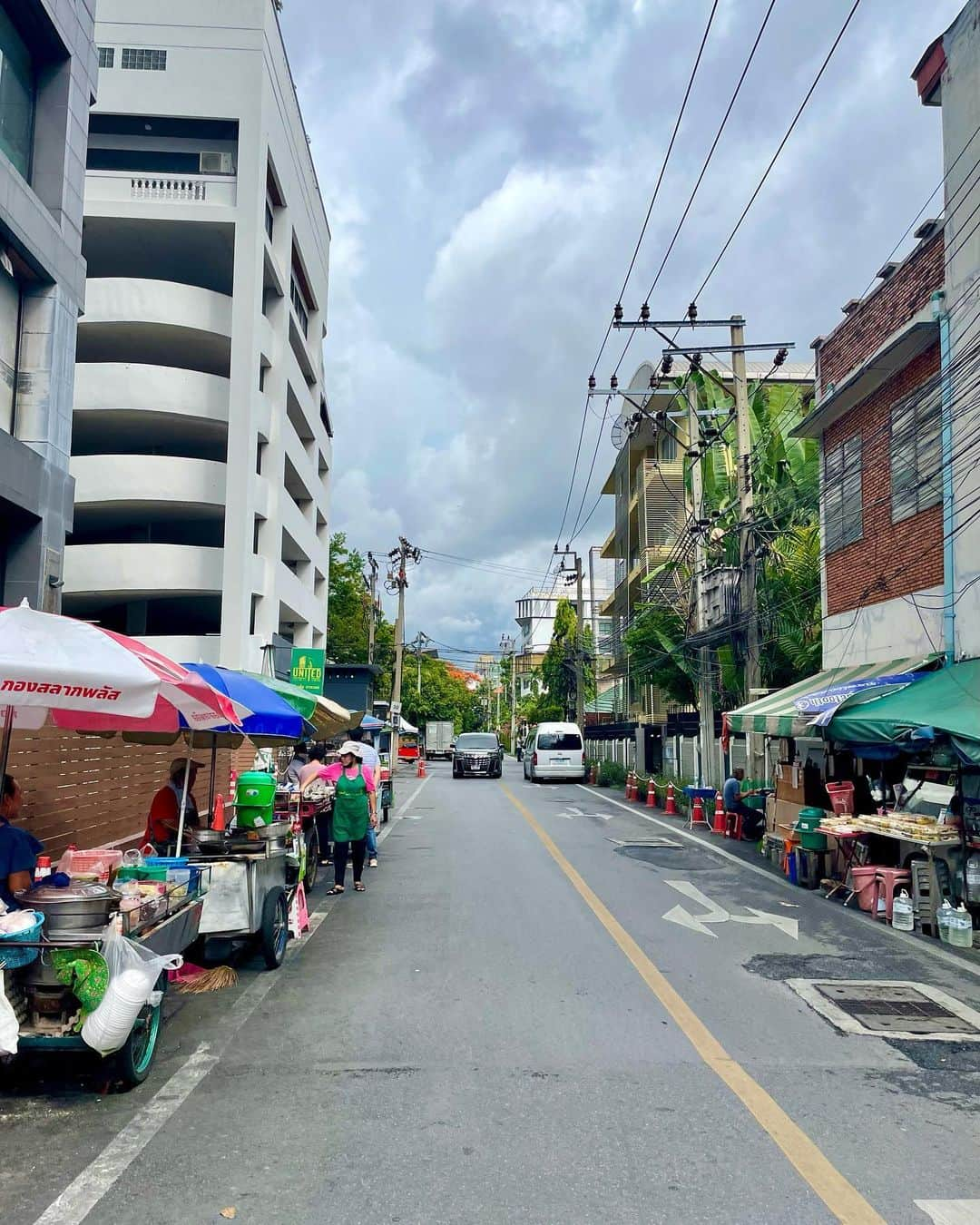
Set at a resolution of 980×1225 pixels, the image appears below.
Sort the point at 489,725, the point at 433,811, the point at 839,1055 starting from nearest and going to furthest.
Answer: the point at 839,1055 < the point at 433,811 < the point at 489,725

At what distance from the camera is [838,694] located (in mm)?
13961

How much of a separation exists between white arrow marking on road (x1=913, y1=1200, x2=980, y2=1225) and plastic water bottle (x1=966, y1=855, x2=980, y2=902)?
674cm

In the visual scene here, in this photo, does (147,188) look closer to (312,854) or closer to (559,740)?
(312,854)

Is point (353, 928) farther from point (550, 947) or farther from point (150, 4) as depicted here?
point (150, 4)

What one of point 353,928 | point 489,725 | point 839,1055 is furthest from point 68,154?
point 489,725

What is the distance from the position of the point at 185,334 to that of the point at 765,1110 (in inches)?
1041

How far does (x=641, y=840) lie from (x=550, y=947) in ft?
33.3

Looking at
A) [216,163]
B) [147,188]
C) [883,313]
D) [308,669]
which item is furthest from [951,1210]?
[216,163]

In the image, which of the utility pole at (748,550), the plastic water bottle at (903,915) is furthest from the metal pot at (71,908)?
the utility pole at (748,550)

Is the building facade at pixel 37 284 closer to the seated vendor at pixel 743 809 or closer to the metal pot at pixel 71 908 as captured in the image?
the metal pot at pixel 71 908

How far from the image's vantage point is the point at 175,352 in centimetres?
2978

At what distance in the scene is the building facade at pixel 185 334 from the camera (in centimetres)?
2708

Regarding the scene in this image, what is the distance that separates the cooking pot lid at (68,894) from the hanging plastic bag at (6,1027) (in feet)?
1.84

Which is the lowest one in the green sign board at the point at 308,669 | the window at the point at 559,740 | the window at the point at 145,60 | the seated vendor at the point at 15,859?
the seated vendor at the point at 15,859
